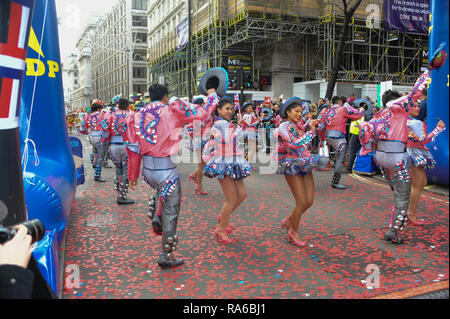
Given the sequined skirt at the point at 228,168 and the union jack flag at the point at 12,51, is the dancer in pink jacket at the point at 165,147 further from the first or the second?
the union jack flag at the point at 12,51

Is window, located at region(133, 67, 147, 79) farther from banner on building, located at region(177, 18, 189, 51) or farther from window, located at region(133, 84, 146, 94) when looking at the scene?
banner on building, located at region(177, 18, 189, 51)

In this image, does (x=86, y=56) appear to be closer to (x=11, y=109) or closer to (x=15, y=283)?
(x=11, y=109)

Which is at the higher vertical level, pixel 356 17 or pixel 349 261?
pixel 356 17

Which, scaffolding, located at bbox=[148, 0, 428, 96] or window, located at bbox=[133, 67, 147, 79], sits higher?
window, located at bbox=[133, 67, 147, 79]

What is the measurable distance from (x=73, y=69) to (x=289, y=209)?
10565cm

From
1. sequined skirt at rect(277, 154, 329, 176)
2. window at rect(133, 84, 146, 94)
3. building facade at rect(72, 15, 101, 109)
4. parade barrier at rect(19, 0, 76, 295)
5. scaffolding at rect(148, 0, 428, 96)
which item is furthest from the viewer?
building facade at rect(72, 15, 101, 109)

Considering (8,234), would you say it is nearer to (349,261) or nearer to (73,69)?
(349,261)

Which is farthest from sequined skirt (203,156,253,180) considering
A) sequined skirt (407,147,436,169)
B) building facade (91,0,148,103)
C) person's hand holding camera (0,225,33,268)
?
building facade (91,0,148,103)

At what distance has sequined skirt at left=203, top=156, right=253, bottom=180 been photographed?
466 cm

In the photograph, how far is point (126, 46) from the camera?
60031 mm

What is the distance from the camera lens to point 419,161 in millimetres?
4996

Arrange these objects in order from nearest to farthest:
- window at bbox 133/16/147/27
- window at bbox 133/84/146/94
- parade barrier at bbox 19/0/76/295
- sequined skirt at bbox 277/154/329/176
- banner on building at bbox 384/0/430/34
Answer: parade barrier at bbox 19/0/76/295, sequined skirt at bbox 277/154/329/176, banner on building at bbox 384/0/430/34, window at bbox 133/16/147/27, window at bbox 133/84/146/94

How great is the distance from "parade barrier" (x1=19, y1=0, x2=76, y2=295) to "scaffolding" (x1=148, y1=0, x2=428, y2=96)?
18.0m
